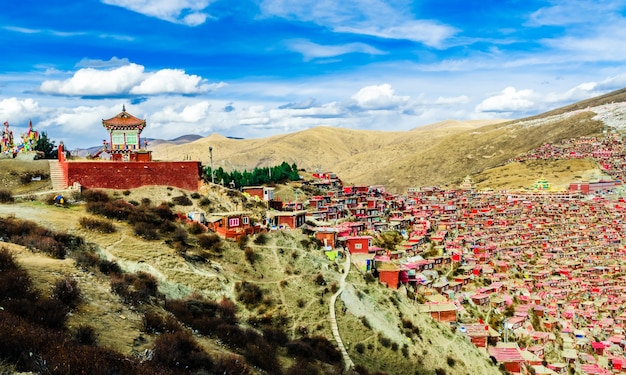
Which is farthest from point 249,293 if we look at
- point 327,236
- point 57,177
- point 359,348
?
point 57,177

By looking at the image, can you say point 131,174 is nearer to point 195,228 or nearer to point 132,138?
point 132,138

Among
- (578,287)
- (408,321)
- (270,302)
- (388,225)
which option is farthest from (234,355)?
(578,287)

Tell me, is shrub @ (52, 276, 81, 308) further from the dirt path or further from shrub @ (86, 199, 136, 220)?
shrub @ (86, 199, 136, 220)

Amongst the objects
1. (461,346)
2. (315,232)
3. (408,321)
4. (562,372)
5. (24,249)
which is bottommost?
(562,372)

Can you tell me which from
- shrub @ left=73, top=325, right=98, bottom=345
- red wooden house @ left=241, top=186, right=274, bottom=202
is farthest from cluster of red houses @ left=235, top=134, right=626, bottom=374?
shrub @ left=73, top=325, right=98, bottom=345

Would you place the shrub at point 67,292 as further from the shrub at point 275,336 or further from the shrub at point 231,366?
the shrub at point 275,336

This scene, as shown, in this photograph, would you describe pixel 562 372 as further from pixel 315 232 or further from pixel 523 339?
pixel 315 232
